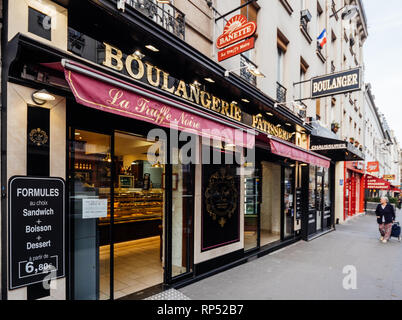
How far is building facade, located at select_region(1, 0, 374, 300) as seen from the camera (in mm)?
3367

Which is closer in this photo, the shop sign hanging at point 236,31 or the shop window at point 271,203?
the shop sign hanging at point 236,31

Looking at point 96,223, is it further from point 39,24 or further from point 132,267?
point 39,24

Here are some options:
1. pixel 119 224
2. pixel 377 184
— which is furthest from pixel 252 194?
pixel 377 184

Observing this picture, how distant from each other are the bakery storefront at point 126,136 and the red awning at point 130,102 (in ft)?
0.05

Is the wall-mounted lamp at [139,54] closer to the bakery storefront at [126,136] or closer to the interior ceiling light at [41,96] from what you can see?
the bakery storefront at [126,136]

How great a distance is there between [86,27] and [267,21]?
22.6 ft

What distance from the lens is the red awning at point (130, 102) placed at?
318cm

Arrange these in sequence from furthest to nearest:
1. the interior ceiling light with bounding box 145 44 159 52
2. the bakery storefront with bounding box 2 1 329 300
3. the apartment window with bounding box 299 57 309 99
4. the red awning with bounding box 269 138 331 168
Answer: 1. the apartment window with bounding box 299 57 309 99
2. the red awning with bounding box 269 138 331 168
3. the interior ceiling light with bounding box 145 44 159 52
4. the bakery storefront with bounding box 2 1 329 300

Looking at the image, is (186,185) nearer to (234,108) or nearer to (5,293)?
(234,108)

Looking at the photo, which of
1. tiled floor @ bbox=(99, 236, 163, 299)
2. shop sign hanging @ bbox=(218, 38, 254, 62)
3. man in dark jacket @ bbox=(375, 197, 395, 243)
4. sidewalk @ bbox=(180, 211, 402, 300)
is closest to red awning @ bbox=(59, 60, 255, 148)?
shop sign hanging @ bbox=(218, 38, 254, 62)

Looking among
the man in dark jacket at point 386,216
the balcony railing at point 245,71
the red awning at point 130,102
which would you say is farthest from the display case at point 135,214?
the man in dark jacket at point 386,216

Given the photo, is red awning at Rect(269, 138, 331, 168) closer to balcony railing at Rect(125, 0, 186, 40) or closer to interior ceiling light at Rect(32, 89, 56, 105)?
balcony railing at Rect(125, 0, 186, 40)

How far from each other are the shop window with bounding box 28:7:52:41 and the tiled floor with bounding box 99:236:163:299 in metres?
3.28

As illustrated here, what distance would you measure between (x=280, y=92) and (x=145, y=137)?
6597mm
